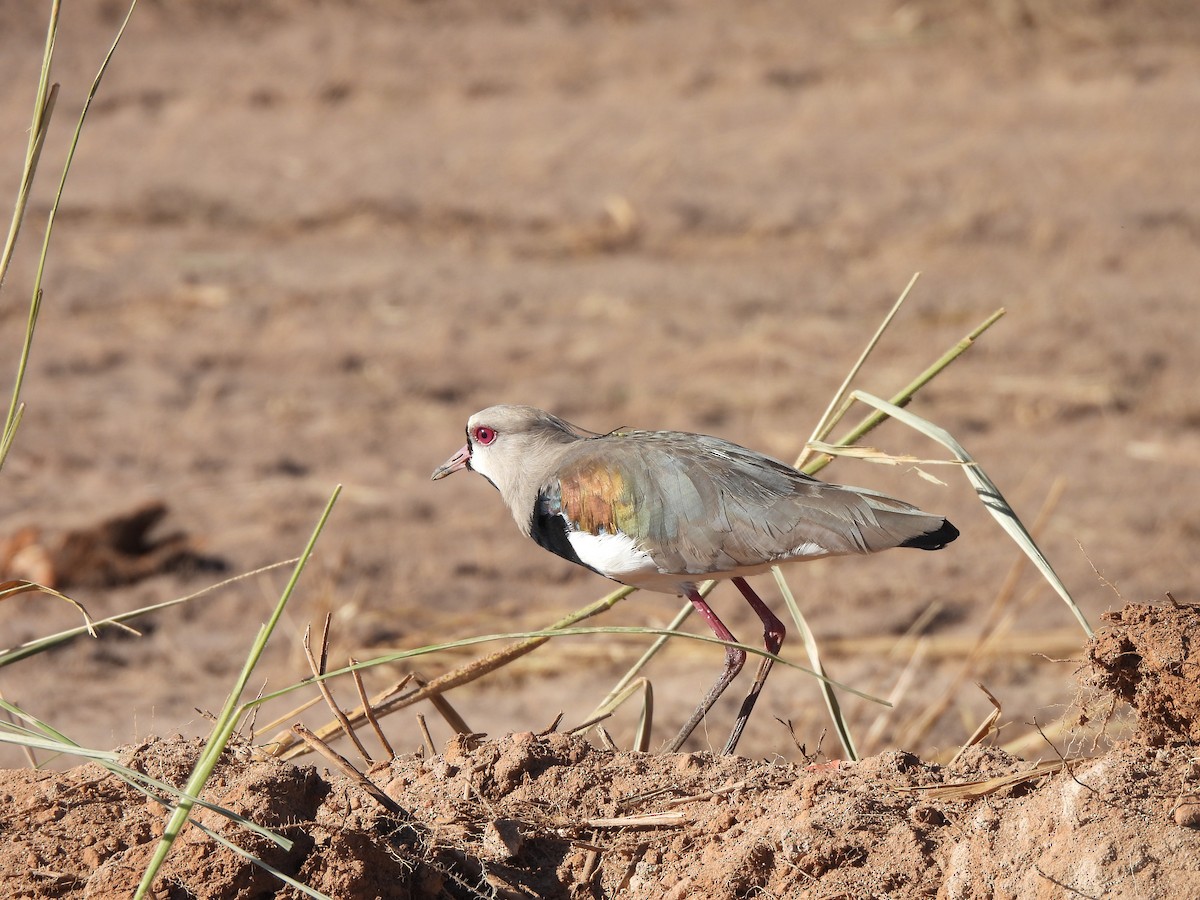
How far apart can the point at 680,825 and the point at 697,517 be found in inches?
34.6

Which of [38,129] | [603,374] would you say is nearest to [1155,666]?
[38,129]

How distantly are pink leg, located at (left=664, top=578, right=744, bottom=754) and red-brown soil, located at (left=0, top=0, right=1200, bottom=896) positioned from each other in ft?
1.30

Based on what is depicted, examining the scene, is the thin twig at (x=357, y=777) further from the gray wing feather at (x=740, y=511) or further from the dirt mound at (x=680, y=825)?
the gray wing feather at (x=740, y=511)

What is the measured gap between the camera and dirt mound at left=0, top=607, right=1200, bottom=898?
2.51 m

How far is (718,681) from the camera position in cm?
371

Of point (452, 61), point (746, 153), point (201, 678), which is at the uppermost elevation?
point (452, 61)

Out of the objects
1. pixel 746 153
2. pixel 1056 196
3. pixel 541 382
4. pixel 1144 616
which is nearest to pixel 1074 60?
pixel 1056 196

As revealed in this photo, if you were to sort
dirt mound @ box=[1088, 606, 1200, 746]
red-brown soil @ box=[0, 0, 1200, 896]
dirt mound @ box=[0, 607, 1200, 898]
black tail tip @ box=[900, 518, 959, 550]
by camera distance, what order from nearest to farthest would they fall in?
dirt mound @ box=[0, 607, 1200, 898] < dirt mound @ box=[1088, 606, 1200, 746] < red-brown soil @ box=[0, 0, 1200, 896] < black tail tip @ box=[900, 518, 959, 550]

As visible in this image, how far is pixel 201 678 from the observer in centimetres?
622

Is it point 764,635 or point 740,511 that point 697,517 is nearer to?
point 740,511

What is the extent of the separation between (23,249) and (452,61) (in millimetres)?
4102

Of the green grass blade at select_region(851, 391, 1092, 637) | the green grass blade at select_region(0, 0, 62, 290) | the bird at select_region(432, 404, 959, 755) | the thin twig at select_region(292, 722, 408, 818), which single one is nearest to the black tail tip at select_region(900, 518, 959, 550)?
the bird at select_region(432, 404, 959, 755)

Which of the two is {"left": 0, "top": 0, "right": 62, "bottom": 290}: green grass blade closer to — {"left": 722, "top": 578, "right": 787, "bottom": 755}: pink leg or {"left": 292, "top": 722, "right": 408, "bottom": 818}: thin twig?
{"left": 292, "top": 722, "right": 408, "bottom": 818}: thin twig

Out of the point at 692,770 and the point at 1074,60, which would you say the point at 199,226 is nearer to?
the point at 1074,60
